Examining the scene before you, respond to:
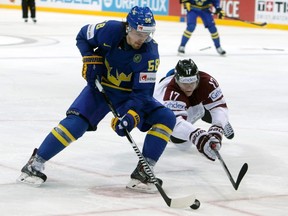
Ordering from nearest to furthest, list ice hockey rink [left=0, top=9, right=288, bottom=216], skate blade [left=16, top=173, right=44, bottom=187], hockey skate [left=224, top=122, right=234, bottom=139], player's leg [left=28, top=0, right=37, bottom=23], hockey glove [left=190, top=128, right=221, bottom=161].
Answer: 1. ice hockey rink [left=0, top=9, right=288, bottom=216]
2. skate blade [left=16, top=173, right=44, bottom=187]
3. hockey glove [left=190, top=128, right=221, bottom=161]
4. hockey skate [left=224, top=122, right=234, bottom=139]
5. player's leg [left=28, top=0, right=37, bottom=23]

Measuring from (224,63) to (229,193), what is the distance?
310 inches

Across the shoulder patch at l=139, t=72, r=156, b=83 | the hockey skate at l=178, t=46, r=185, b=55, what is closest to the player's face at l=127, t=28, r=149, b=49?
the shoulder patch at l=139, t=72, r=156, b=83

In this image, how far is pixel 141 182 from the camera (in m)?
4.77

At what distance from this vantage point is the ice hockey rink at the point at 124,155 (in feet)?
14.5

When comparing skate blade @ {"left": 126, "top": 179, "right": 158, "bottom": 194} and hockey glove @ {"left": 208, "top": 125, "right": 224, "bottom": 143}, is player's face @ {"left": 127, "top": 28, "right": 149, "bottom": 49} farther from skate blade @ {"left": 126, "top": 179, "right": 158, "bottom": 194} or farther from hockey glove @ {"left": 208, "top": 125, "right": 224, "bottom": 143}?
hockey glove @ {"left": 208, "top": 125, "right": 224, "bottom": 143}

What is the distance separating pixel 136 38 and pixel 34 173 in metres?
0.93

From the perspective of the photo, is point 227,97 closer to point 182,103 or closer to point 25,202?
point 182,103

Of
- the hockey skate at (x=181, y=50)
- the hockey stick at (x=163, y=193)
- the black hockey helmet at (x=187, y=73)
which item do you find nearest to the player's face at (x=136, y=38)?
the hockey stick at (x=163, y=193)

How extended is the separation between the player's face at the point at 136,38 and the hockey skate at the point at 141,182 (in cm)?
66

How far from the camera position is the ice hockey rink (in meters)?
4.41

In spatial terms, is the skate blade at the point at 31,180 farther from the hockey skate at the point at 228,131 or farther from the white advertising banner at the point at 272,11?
the white advertising banner at the point at 272,11

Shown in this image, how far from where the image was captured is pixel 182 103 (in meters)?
5.70

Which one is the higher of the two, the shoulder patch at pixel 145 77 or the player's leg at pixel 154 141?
the shoulder patch at pixel 145 77

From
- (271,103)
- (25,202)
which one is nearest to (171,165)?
(25,202)
